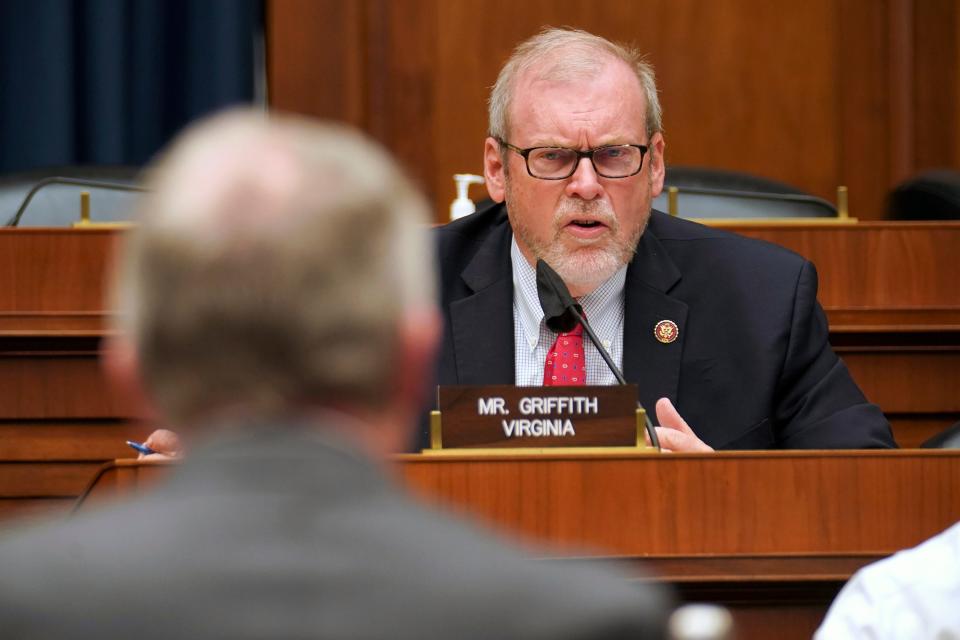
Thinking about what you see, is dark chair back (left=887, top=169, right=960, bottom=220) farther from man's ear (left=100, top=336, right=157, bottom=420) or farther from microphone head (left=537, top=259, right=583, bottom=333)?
man's ear (left=100, top=336, right=157, bottom=420)

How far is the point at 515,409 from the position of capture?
2.15m

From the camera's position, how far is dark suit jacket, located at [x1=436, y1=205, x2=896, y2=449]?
9.54 feet

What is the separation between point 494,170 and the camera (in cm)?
321

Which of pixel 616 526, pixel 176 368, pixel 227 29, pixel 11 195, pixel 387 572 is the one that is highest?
pixel 227 29

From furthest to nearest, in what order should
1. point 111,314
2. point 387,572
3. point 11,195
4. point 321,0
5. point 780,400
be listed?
point 321,0
point 11,195
point 111,314
point 780,400
point 387,572

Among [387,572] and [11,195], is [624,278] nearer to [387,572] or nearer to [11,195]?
[11,195]

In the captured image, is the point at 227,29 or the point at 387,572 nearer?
the point at 387,572

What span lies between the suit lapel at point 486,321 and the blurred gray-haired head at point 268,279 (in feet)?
6.81

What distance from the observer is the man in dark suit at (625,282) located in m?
2.94

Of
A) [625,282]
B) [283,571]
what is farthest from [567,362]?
[283,571]

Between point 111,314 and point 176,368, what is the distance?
2.39 m

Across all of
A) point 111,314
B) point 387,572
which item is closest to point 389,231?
point 387,572

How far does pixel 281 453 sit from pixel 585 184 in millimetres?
2161

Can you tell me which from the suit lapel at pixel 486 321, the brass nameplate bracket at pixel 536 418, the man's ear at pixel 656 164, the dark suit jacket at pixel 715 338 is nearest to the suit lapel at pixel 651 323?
the dark suit jacket at pixel 715 338
